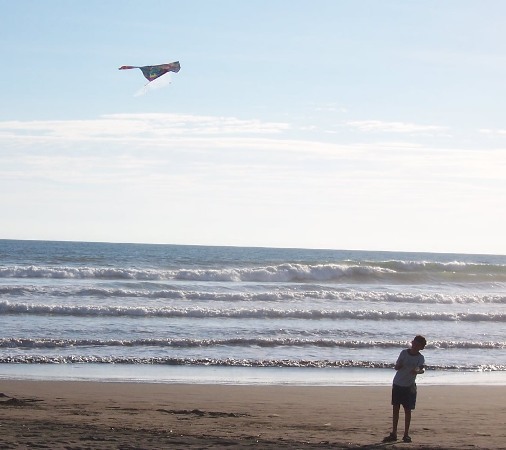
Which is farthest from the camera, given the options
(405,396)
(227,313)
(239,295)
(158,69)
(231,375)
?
(239,295)

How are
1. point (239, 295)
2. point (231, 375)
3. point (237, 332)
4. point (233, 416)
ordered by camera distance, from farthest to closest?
point (239, 295)
point (237, 332)
point (231, 375)
point (233, 416)

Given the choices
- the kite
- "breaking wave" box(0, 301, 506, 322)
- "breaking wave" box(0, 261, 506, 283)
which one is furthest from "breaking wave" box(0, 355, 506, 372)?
"breaking wave" box(0, 261, 506, 283)

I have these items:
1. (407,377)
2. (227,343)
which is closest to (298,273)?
(227,343)

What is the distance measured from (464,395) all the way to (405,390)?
402 cm

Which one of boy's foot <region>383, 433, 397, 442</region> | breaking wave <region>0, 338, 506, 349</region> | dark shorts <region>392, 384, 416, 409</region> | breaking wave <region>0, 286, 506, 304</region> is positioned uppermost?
breaking wave <region>0, 286, 506, 304</region>

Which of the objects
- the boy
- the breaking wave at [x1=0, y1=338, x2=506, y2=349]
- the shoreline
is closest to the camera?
the boy

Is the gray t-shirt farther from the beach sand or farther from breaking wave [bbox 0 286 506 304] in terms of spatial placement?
breaking wave [bbox 0 286 506 304]

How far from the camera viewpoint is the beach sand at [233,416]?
8.77 metres

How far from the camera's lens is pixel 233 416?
1077 cm

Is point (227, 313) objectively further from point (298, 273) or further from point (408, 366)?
point (298, 273)

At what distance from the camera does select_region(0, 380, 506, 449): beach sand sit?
8773 mm

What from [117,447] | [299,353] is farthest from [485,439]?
[299,353]

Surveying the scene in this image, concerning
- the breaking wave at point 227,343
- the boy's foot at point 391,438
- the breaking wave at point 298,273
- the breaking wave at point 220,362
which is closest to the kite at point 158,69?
the breaking wave at point 220,362

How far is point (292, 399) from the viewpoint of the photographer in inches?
492
